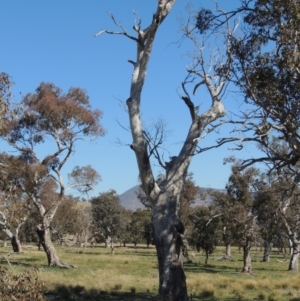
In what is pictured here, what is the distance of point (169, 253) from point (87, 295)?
535 centimetres

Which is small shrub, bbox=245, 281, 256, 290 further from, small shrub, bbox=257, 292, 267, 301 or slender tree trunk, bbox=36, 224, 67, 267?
slender tree trunk, bbox=36, 224, 67, 267

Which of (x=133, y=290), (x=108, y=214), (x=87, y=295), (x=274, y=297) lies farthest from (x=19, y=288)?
(x=108, y=214)

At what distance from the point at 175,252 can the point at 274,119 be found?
3684 mm

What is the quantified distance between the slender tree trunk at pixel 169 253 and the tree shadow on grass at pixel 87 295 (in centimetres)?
434

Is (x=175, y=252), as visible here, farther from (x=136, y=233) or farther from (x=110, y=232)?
(x=136, y=233)

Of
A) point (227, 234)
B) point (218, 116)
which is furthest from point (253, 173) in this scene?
point (218, 116)

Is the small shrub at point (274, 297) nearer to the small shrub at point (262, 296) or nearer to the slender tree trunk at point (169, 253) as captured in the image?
the small shrub at point (262, 296)

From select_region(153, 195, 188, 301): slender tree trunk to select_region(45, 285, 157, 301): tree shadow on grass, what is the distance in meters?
4.34

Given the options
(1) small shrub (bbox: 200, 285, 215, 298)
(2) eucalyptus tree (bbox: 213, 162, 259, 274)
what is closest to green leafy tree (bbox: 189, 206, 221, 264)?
(2) eucalyptus tree (bbox: 213, 162, 259, 274)

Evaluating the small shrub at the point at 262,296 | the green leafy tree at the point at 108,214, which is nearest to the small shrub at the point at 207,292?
the small shrub at the point at 262,296

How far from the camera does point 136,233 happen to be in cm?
8000

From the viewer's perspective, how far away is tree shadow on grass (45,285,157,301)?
15.1m

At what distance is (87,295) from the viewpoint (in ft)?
51.4

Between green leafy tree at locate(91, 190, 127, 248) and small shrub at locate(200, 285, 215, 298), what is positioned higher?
green leafy tree at locate(91, 190, 127, 248)
